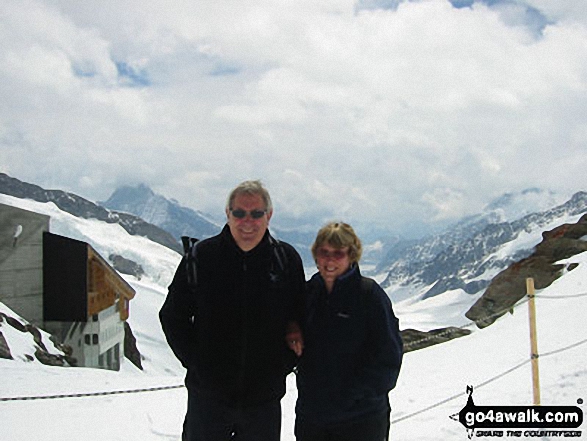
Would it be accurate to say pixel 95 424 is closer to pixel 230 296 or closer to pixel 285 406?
pixel 285 406

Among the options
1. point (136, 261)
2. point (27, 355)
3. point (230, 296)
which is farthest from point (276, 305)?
point (136, 261)

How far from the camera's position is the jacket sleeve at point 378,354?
4207mm

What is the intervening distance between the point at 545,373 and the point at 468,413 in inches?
101

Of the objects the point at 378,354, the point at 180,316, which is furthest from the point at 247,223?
the point at 378,354

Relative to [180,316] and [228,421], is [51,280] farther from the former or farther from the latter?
[228,421]

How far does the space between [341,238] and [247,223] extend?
2.37 feet

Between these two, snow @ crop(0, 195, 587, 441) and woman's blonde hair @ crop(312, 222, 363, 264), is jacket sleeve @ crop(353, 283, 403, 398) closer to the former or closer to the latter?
woman's blonde hair @ crop(312, 222, 363, 264)

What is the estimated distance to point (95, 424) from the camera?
8664 mm

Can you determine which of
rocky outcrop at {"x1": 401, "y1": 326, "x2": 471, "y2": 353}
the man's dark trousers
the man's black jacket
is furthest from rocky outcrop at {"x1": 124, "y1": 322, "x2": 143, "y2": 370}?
the man's black jacket

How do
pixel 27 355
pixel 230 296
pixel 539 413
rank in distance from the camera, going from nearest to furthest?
pixel 230 296, pixel 539 413, pixel 27 355

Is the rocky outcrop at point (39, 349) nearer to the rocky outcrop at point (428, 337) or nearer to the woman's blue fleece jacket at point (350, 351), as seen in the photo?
the rocky outcrop at point (428, 337)

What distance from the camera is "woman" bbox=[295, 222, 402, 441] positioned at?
423cm

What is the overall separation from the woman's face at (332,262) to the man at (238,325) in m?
0.22

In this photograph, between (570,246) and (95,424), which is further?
(570,246)
